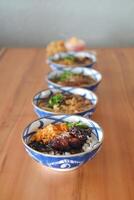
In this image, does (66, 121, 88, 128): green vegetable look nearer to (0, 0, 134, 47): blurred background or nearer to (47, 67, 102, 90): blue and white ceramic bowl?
(47, 67, 102, 90): blue and white ceramic bowl

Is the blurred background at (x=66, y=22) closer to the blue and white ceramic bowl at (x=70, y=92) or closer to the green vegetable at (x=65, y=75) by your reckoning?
the green vegetable at (x=65, y=75)

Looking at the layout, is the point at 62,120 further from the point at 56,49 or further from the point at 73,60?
the point at 56,49

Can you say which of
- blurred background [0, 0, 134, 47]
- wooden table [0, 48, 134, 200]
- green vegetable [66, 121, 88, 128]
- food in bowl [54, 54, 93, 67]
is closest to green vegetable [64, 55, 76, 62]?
food in bowl [54, 54, 93, 67]

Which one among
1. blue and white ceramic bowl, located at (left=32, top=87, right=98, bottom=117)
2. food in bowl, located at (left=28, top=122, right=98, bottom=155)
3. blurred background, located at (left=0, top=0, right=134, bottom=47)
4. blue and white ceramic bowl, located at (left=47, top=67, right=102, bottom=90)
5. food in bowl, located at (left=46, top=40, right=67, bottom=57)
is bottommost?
blurred background, located at (left=0, top=0, right=134, bottom=47)
